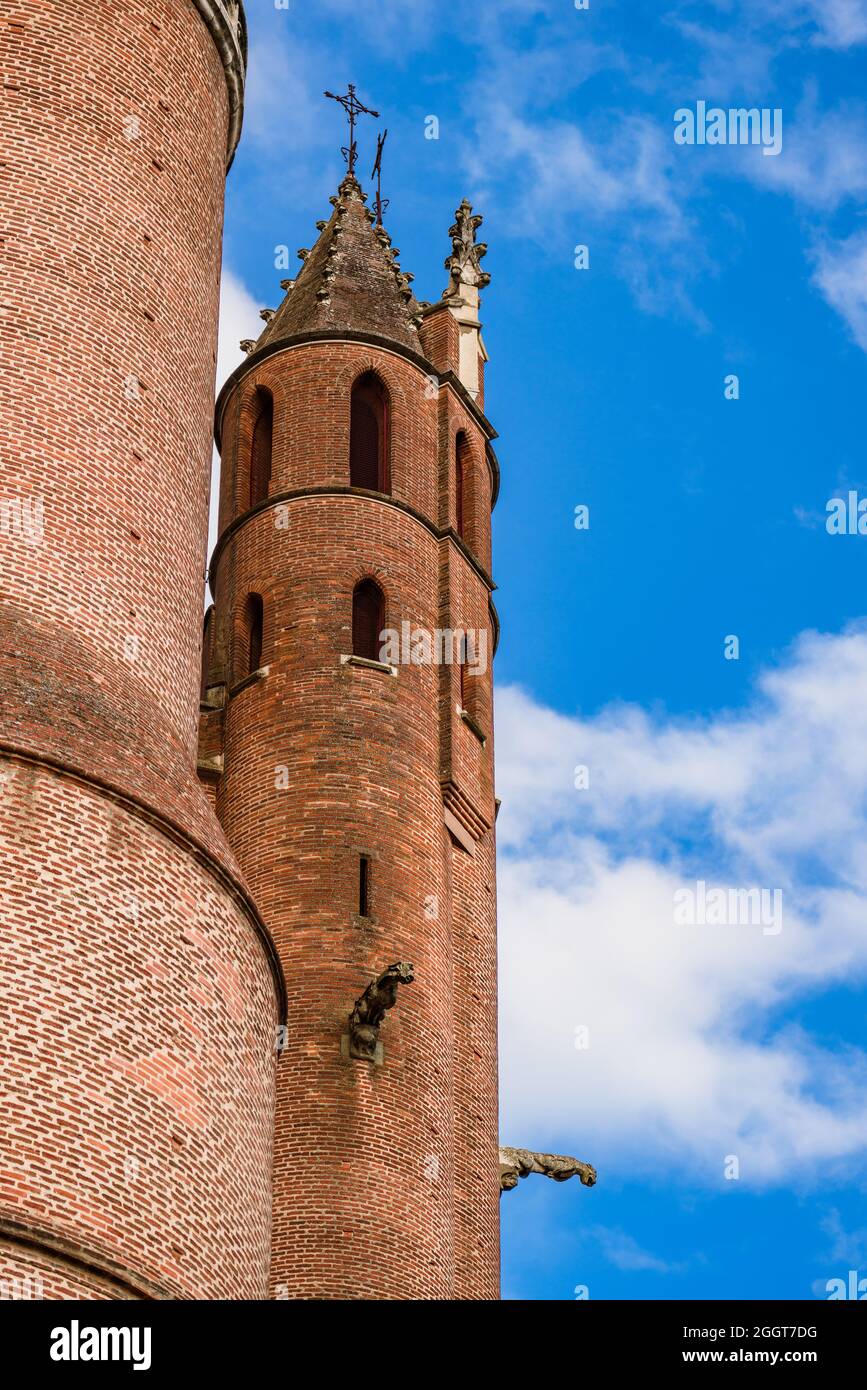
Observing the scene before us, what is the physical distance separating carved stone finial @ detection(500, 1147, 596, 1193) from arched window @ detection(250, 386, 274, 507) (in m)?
7.54

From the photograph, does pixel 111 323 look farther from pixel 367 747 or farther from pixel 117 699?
pixel 367 747

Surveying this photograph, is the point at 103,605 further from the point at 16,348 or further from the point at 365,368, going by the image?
the point at 365,368

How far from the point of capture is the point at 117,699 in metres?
21.0

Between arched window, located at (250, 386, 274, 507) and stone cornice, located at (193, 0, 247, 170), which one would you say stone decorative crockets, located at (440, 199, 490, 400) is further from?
stone cornice, located at (193, 0, 247, 170)

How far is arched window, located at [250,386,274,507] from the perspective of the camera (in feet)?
101

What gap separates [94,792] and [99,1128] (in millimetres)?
2596

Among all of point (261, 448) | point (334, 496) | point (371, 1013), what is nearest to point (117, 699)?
point (371, 1013)

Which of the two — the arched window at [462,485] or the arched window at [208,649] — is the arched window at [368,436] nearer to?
the arched window at [462,485]

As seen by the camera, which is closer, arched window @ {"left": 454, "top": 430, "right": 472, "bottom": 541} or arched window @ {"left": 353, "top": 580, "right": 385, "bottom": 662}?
arched window @ {"left": 353, "top": 580, "right": 385, "bottom": 662}

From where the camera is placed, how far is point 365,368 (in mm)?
30984

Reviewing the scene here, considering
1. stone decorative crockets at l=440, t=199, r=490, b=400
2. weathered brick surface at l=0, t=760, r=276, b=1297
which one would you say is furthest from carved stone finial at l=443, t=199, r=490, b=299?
weathered brick surface at l=0, t=760, r=276, b=1297

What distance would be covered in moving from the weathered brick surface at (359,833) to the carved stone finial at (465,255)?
2213mm
